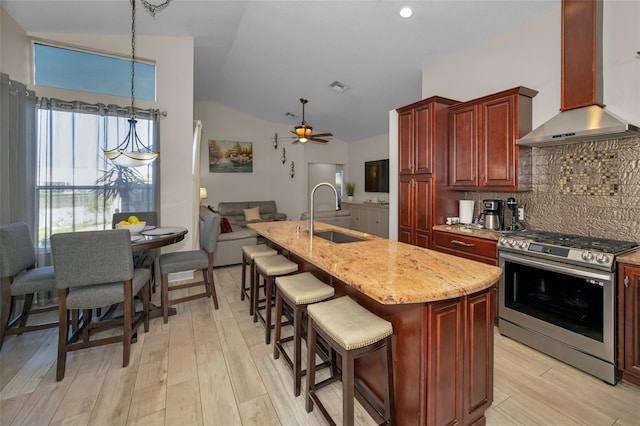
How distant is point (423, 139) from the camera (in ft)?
11.1

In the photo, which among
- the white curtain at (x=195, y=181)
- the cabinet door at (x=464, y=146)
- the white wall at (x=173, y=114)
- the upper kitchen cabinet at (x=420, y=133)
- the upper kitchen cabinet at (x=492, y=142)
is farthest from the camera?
the white curtain at (x=195, y=181)

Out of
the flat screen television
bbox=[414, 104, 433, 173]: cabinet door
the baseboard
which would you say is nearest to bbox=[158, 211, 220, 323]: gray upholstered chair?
the baseboard

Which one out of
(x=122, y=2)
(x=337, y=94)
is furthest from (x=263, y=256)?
(x=337, y=94)

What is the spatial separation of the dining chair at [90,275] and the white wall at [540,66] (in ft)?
12.8

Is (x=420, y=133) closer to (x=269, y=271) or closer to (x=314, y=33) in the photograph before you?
(x=314, y=33)

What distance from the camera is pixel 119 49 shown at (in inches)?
144

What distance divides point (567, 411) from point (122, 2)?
5067mm

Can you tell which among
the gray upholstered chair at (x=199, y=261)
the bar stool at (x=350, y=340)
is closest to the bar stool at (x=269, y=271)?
the gray upholstered chair at (x=199, y=261)

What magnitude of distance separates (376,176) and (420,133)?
3.97m

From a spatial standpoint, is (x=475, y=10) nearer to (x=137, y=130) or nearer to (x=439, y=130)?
(x=439, y=130)

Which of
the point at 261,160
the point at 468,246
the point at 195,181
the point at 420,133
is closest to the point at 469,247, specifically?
the point at 468,246

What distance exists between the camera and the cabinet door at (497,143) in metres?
2.80

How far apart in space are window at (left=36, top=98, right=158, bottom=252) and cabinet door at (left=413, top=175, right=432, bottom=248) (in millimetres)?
3375

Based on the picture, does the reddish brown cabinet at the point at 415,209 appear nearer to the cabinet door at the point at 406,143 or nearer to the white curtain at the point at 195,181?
the cabinet door at the point at 406,143
